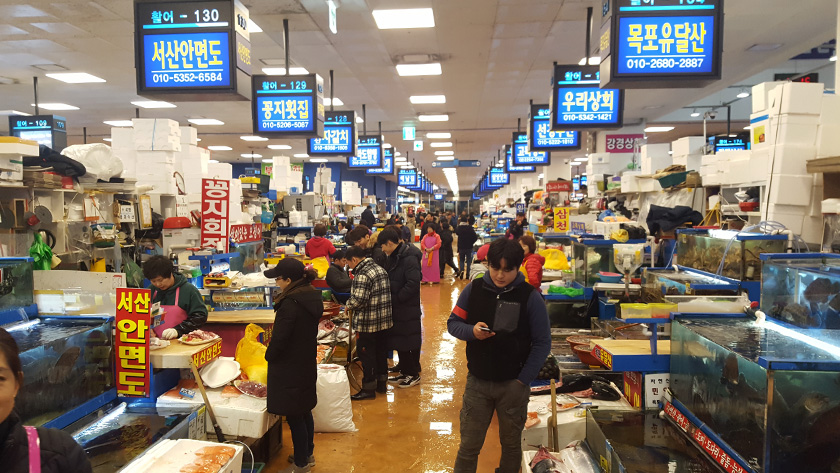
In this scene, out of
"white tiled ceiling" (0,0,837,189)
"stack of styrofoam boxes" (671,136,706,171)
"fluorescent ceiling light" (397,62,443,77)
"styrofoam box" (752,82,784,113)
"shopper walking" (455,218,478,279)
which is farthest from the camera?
"shopper walking" (455,218,478,279)

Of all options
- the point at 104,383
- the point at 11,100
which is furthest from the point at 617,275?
the point at 11,100

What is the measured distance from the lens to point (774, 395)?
84.5 inches

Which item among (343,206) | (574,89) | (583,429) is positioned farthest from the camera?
(343,206)

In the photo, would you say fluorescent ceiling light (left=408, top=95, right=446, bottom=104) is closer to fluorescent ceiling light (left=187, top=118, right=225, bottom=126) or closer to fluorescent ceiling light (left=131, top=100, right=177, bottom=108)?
fluorescent ceiling light (left=131, top=100, right=177, bottom=108)

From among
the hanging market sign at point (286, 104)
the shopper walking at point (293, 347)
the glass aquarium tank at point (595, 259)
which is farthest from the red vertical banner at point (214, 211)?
the glass aquarium tank at point (595, 259)

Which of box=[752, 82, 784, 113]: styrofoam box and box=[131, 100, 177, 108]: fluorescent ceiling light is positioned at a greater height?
box=[131, 100, 177, 108]: fluorescent ceiling light

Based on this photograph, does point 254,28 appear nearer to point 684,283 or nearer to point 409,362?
point 409,362

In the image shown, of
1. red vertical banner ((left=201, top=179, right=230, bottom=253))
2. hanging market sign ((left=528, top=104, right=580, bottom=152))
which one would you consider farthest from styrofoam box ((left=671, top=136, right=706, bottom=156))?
red vertical banner ((left=201, top=179, right=230, bottom=253))

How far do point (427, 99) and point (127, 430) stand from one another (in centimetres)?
943

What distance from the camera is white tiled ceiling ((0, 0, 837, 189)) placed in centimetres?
615

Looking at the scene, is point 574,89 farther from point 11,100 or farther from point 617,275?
point 11,100

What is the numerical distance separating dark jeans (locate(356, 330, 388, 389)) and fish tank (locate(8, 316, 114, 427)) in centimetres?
254

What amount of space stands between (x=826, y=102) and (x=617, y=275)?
2.67 m

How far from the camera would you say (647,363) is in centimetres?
337
